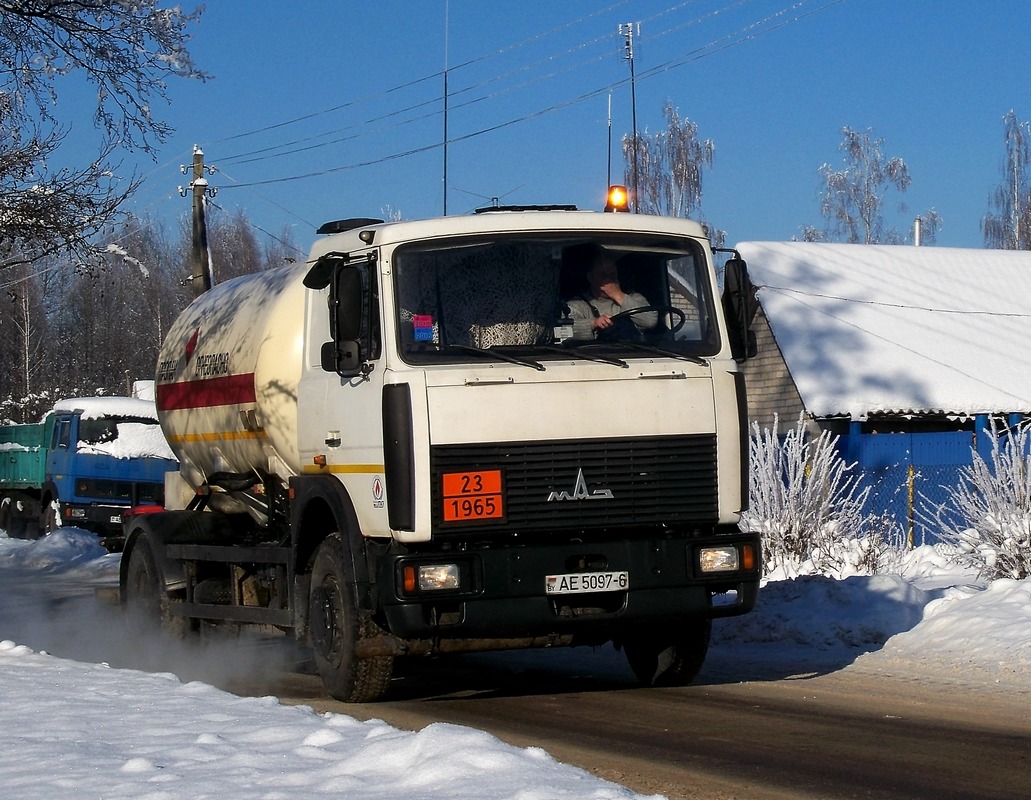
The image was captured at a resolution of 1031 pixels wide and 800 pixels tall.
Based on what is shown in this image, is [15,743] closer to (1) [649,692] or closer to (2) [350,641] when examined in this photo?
(2) [350,641]

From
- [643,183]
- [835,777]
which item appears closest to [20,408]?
[643,183]

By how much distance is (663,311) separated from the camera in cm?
887

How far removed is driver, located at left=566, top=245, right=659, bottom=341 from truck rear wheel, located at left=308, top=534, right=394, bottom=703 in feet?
6.50

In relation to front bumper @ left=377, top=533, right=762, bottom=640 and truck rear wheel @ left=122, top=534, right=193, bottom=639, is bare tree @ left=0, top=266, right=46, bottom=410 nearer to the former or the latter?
truck rear wheel @ left=122, top=534, right=193, bottom=639

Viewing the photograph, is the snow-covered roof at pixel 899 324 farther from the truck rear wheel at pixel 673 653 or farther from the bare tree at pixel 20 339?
the bare tree at pixel 20 339

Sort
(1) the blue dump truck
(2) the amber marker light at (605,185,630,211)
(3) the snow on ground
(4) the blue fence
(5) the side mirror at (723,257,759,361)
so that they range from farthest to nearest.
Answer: (1) the blue dump truck < (4) the blue fence < (2) the amber marker light at (605,185,630,211) < (5) the side mirror at (723,257,759,361) < (3) the snow on ground

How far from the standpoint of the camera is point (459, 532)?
26.8 feet

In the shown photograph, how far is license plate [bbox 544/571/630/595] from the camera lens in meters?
8.30

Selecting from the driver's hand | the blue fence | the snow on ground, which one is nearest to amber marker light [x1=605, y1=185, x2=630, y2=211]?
the driver's hand

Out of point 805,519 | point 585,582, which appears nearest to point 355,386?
point 585,582

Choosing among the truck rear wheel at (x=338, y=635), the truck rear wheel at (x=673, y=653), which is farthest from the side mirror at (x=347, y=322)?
the truck rear wheel at (x=673, y=653)

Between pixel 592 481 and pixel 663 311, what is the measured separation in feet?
3.95

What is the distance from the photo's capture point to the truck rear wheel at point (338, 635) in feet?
28.9

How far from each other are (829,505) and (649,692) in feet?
24.7
